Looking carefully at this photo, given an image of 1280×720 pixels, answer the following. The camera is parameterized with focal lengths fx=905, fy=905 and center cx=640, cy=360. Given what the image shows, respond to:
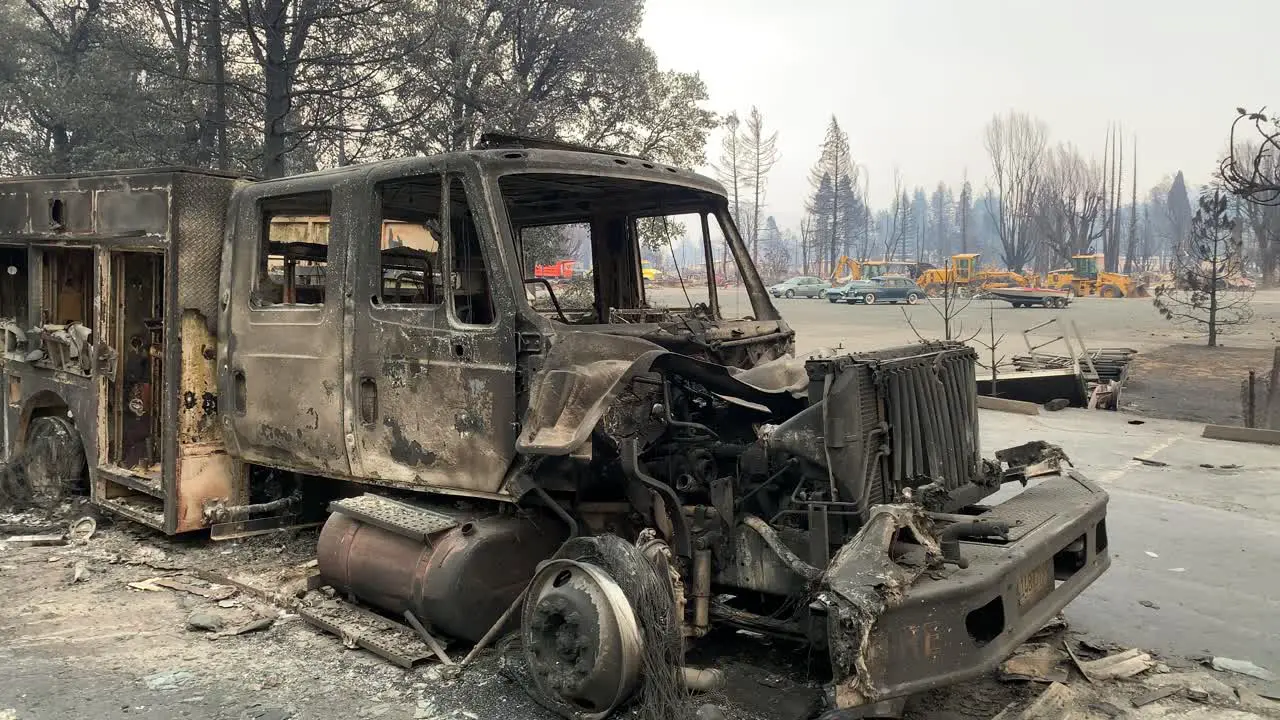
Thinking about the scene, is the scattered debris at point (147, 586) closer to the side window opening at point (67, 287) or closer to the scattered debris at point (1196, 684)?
the side window opening at point (67, 287)

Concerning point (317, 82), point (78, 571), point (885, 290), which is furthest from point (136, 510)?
point (885, 290)

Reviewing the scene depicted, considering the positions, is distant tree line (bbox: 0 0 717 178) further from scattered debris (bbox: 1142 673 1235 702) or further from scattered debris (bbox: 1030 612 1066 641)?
scattered debris (bbox: 1142 673 1235 702)

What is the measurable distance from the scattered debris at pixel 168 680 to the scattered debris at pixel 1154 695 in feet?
13.5

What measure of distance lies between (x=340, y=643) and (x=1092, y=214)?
234 feet

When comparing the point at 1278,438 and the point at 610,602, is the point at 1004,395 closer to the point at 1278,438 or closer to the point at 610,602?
the point at 1278,438

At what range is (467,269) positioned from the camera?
14.3 feet

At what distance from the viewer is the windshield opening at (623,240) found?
203 inches

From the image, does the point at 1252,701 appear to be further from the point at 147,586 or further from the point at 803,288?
the point at 803,288

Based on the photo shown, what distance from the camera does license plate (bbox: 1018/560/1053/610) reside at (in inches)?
138

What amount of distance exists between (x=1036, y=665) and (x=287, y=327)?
13.9 feet

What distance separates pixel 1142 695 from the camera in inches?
157

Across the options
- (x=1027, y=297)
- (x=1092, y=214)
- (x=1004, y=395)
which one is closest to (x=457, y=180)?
(x=1004, y=395)

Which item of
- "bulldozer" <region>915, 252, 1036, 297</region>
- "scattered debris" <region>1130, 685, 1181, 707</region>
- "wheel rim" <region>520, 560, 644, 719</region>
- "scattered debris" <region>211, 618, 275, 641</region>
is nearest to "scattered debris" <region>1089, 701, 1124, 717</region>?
"scattered debris" <region>1130, 685, 1181, 707</region>

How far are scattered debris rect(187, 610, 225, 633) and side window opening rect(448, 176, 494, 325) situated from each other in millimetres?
2011
